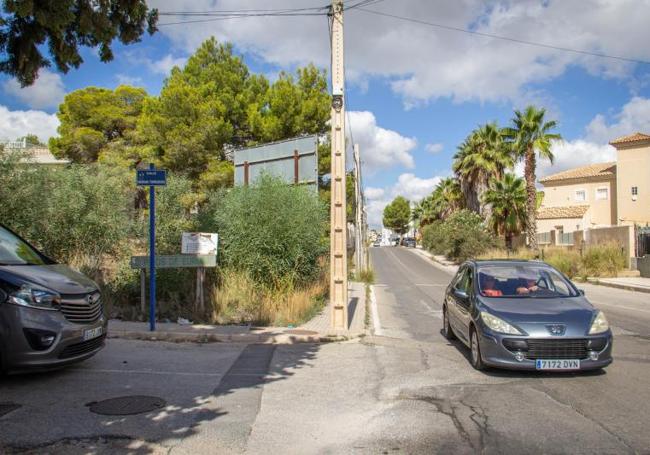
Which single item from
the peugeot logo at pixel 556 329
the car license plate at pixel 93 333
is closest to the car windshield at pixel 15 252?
the car license plate at pixel 93 333

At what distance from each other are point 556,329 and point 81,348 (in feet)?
18.2

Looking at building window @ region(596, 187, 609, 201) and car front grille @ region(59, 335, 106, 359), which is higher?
building window @ region(596, 187, 609, 201)

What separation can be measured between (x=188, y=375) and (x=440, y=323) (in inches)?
274

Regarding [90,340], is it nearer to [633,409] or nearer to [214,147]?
[633,409]

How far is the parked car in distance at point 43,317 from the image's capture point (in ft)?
18.2

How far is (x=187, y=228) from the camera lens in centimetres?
1455

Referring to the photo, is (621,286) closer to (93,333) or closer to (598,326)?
(598,326)

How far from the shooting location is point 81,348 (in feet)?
20.1

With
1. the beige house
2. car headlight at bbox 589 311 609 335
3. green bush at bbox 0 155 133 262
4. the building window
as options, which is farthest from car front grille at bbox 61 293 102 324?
the building window

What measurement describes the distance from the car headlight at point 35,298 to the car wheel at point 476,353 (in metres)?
5.11

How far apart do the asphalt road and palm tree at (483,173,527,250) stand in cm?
3242

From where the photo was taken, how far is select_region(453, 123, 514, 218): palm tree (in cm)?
4068

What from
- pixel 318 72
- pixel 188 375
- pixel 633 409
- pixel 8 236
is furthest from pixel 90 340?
pixel 318 72

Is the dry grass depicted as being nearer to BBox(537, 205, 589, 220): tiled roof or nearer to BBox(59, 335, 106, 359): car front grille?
BBox(59, 335, 106, 359): car front grille
